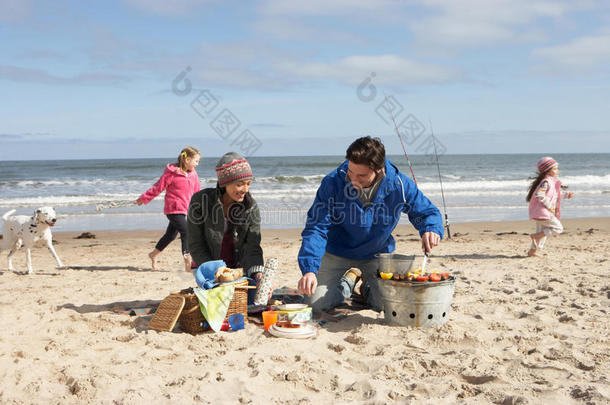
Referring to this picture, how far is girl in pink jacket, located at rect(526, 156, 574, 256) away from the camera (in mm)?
7121

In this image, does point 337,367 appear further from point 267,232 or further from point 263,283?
point 267,232

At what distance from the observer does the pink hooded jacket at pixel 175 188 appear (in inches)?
263

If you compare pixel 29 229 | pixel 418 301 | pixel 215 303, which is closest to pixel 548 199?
pixel 418 301

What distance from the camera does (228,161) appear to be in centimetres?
420

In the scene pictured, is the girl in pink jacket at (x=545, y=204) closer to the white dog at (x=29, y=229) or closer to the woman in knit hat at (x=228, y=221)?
the woman in knit hat at (x=228, y=221)

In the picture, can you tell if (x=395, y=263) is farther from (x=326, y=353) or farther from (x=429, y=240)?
(x=326, y=353)

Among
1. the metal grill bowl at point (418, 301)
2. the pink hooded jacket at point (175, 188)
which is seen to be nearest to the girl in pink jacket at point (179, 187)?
the pink hooded jacket at point (175, 188)

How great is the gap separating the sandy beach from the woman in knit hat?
68cm

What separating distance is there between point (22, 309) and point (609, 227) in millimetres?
10478

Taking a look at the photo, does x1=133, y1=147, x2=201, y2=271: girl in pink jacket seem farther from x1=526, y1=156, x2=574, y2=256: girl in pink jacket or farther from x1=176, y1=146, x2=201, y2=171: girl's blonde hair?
x1=526, y1=156, x2=574, y2=256: girl in pink jacket

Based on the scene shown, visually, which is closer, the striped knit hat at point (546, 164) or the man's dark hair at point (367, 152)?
the man's dark hair at point (367, 152)

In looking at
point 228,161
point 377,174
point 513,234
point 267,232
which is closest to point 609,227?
point 513,234

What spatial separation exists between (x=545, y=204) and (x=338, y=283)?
4057 millimetres

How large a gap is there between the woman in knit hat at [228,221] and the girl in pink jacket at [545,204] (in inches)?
172
